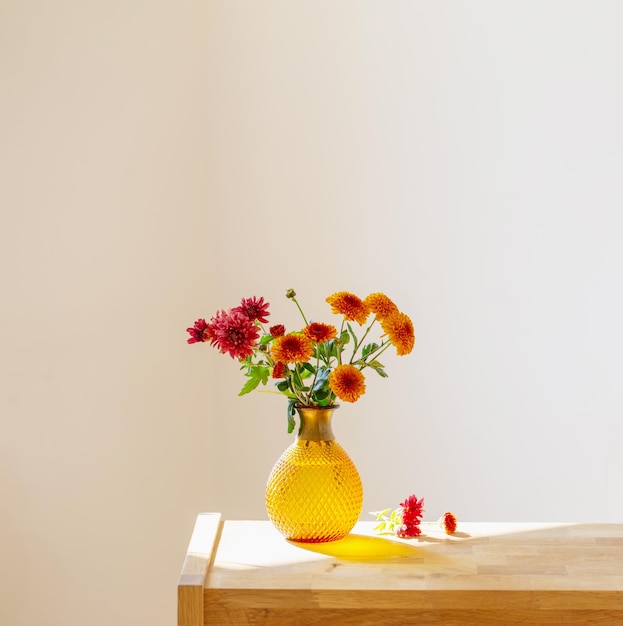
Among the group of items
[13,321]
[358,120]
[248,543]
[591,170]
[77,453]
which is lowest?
[248,543]

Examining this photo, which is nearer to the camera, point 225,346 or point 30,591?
point 225,346

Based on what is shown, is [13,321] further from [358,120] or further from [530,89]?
[530,89]

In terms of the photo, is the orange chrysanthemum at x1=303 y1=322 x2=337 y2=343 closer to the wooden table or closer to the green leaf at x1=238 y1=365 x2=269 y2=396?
the green leaf at x1=238 y1=365 x2=269 y2=396

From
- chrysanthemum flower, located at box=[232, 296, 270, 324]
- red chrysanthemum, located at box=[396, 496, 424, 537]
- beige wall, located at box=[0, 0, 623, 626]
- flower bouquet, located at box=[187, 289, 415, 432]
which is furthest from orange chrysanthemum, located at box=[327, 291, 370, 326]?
beige wall, located at box=[0, 0, 623, 626]

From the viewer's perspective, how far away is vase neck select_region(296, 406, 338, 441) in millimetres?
1650

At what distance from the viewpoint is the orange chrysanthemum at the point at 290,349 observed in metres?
1.58

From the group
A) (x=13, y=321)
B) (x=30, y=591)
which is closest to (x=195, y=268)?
(x=13, y=321)

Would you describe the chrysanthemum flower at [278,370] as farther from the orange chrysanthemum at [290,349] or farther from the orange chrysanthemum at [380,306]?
the orange chrysanthemum at [380,306]

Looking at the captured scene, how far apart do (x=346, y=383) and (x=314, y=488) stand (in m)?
0.20

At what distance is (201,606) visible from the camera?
4.74ft

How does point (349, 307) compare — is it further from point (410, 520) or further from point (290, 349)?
point (410, 520)

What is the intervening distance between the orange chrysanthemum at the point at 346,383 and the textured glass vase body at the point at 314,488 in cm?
10

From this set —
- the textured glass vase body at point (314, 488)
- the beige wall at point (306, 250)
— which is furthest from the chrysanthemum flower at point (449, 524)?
the beige wall at point (306, 250)

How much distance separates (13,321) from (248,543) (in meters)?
0.99
